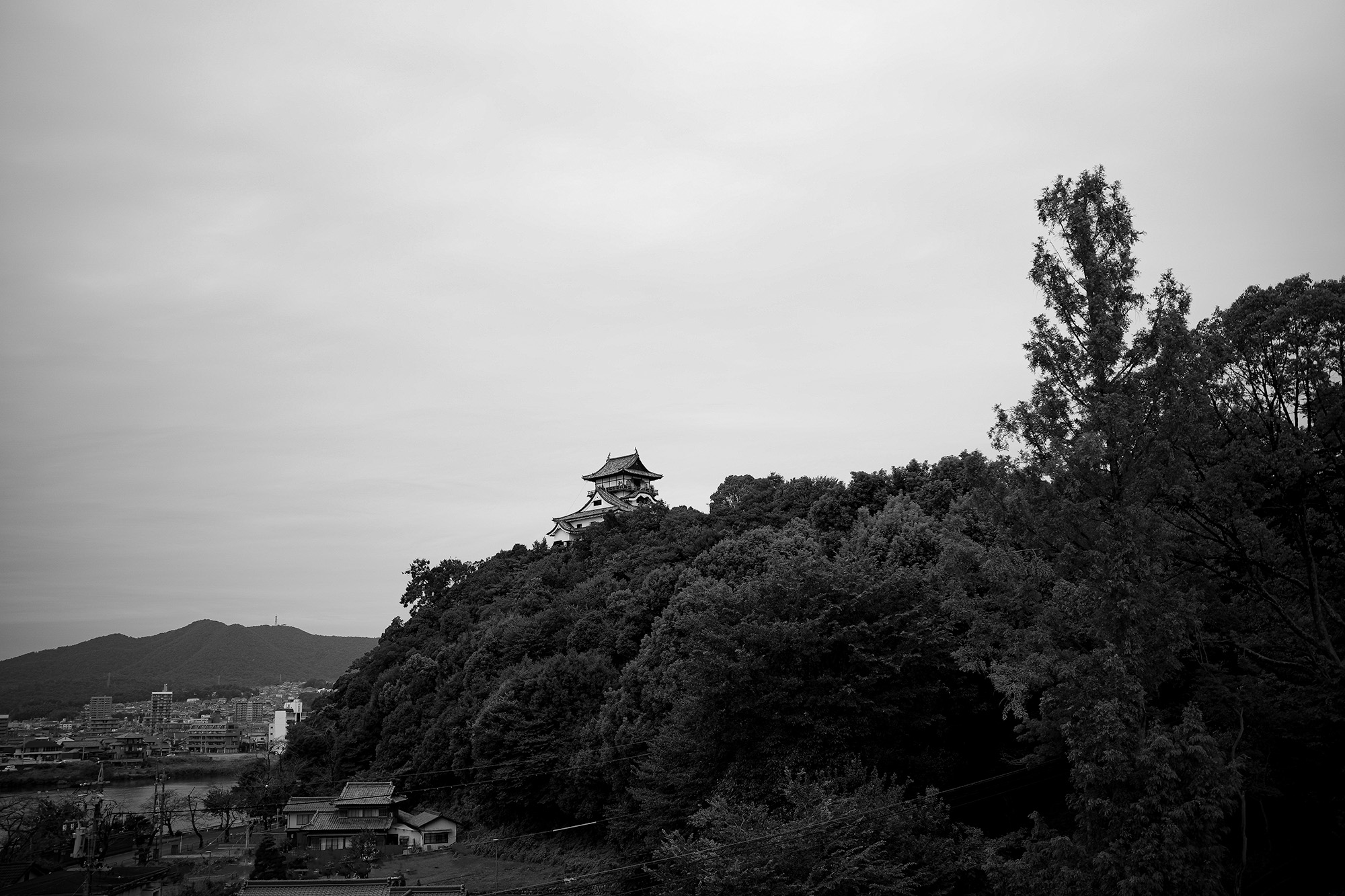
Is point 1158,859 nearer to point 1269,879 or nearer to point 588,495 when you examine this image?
point 1269,879

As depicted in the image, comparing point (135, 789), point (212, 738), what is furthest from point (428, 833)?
point (212, 738)

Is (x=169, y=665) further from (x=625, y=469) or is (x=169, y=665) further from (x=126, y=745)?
(x=625, y=469)

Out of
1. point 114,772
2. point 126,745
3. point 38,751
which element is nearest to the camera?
point 38,751

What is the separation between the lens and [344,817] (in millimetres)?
30656

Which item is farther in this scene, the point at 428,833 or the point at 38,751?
the point at 38,751

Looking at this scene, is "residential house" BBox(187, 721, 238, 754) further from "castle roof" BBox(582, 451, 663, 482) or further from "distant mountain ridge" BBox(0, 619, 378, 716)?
"castle roof" BBox(582, 451, 663, 482)

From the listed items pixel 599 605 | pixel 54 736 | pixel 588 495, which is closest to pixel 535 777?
pixel 599 605

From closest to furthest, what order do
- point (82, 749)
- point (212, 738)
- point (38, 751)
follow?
point (38, 751)
point (82, 749)
point (212, 738)

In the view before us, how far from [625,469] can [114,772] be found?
31.9 metres

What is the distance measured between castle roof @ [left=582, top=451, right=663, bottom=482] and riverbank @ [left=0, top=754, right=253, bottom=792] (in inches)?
1137

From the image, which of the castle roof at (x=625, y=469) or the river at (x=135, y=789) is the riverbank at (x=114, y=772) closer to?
the river at (x=135, y=789)

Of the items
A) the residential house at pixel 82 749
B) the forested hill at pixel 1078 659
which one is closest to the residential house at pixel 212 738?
the residential house at pixel 82 749

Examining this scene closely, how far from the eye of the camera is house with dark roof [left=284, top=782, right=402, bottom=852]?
29844 mm

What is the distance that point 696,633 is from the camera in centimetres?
1688
